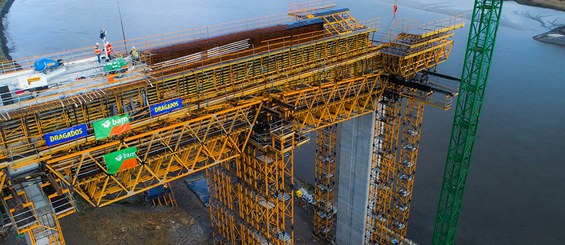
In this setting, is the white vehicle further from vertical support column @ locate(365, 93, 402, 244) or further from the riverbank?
the riverbank

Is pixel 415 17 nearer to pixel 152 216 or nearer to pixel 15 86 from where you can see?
pixel 152 216

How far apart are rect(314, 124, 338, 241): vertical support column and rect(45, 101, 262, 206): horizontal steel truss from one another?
1299 centimetres

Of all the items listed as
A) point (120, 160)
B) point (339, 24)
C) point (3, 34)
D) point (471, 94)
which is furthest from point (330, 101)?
point (3, 34)

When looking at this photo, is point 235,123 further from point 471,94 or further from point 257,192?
point 471,94

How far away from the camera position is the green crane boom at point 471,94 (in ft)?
98.2

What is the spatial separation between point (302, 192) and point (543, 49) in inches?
2692

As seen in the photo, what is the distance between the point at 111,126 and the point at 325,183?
2455 centimetres

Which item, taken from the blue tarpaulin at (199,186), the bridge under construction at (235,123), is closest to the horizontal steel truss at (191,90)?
the bridge under construction at (235,123)

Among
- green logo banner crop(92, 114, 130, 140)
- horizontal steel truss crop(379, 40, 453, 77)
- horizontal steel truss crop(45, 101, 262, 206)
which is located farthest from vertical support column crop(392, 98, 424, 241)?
green logo banner crop(92, 114, 130, 140)

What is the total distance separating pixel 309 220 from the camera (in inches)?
1806

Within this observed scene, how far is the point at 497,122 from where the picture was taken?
63.1 metres

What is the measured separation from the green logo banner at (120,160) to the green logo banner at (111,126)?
1035 millimetres

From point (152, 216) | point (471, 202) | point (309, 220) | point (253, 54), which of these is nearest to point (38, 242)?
point (253, 54)

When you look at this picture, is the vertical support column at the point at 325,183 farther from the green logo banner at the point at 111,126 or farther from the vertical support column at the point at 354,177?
the green logo banner at the point at 111,126
